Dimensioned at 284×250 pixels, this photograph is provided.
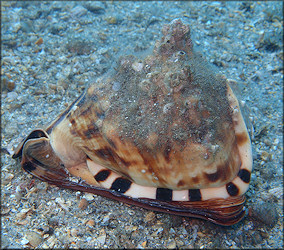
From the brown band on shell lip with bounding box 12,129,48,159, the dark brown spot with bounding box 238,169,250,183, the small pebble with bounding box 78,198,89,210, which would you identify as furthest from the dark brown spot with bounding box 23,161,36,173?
the dark brown spot with bounding box 238,169,250,183

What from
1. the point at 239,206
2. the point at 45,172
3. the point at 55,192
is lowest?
the point at 239,206

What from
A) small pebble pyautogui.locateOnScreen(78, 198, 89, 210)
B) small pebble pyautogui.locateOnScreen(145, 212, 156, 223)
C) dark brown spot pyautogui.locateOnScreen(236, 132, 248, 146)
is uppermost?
dark brown spot pyautogui.locateOnScreen(236, 132, 248, 146)

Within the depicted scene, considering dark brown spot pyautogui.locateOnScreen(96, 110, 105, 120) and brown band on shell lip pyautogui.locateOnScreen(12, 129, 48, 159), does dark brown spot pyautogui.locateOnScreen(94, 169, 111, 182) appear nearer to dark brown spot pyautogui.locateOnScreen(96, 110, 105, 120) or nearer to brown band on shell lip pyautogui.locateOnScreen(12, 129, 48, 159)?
dark brown spot pyautogui.locateOnScreen(96, 110, 105, 120)

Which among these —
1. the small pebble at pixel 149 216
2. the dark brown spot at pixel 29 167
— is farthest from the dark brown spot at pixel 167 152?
the dark brown spot at pixel 29 167

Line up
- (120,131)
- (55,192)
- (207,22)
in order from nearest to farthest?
(120,131)
(55,192)
(207,22)

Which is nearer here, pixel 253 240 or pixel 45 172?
pixel 253 240

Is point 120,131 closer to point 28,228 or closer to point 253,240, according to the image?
point 28,228

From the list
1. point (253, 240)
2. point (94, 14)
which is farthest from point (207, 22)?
point (253, 240)

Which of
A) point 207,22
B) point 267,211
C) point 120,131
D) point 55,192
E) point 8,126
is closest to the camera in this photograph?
point 120,131

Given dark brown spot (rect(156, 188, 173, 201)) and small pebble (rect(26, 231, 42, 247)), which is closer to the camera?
small pebble (rect(26, 231, 42, 247))
